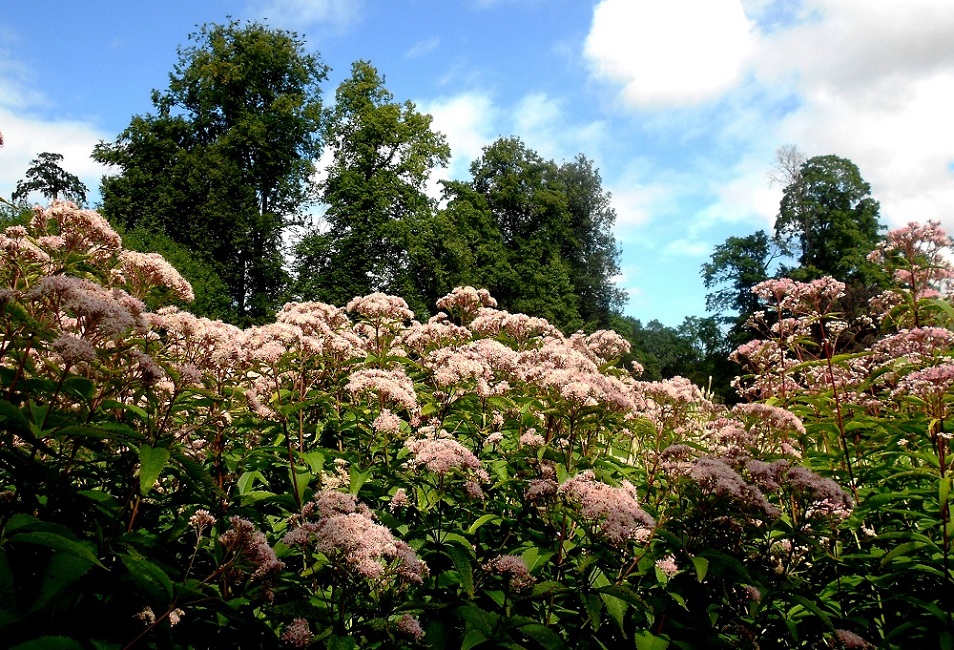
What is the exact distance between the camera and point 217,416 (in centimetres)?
381

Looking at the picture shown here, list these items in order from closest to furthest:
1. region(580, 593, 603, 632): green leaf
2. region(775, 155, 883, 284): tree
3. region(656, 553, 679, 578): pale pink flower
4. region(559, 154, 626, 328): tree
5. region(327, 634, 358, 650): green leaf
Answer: region(327, 634, 358, 650): green leaf → region(580, 593, 603, 632): green leaf → region(656, 553, 679, 578): pale pink flower → region(775, 155, 883, 284): tree → region(559, 154, 626, 328): tree

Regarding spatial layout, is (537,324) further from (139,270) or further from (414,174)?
(414,174)

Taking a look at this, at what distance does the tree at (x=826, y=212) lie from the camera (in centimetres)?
4328

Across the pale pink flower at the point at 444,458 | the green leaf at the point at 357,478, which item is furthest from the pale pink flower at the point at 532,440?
the green leaf at the point at 357,478

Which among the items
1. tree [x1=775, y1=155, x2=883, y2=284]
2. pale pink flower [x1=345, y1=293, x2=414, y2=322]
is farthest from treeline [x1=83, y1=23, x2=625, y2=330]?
pale pink flower [x1=345, y1=293, x2=414, y2=322]

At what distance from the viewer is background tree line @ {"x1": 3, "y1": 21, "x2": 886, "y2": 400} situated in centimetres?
3478

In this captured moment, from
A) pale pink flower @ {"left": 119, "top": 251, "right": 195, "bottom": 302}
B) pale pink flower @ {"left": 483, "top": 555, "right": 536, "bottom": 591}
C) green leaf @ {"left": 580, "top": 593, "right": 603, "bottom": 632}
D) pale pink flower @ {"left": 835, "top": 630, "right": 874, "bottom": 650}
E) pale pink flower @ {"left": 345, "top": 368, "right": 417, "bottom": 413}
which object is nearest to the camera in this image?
green leaf @ {"left": 580, "top": 593, "right": 603, "bottom": 632}

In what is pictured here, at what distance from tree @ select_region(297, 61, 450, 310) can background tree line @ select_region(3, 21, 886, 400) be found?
0.09 m

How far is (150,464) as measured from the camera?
2471mm

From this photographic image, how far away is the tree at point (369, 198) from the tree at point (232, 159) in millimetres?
2398

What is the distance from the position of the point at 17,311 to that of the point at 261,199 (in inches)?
1523

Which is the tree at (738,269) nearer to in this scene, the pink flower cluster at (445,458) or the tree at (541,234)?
the tree at (541,234)

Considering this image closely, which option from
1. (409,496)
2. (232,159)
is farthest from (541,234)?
(409,496)

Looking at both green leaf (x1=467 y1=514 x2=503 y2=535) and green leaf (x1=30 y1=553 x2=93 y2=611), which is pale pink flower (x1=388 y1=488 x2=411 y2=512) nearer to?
green leaf (x1=467 y1=514 x2=503 y2=535)
